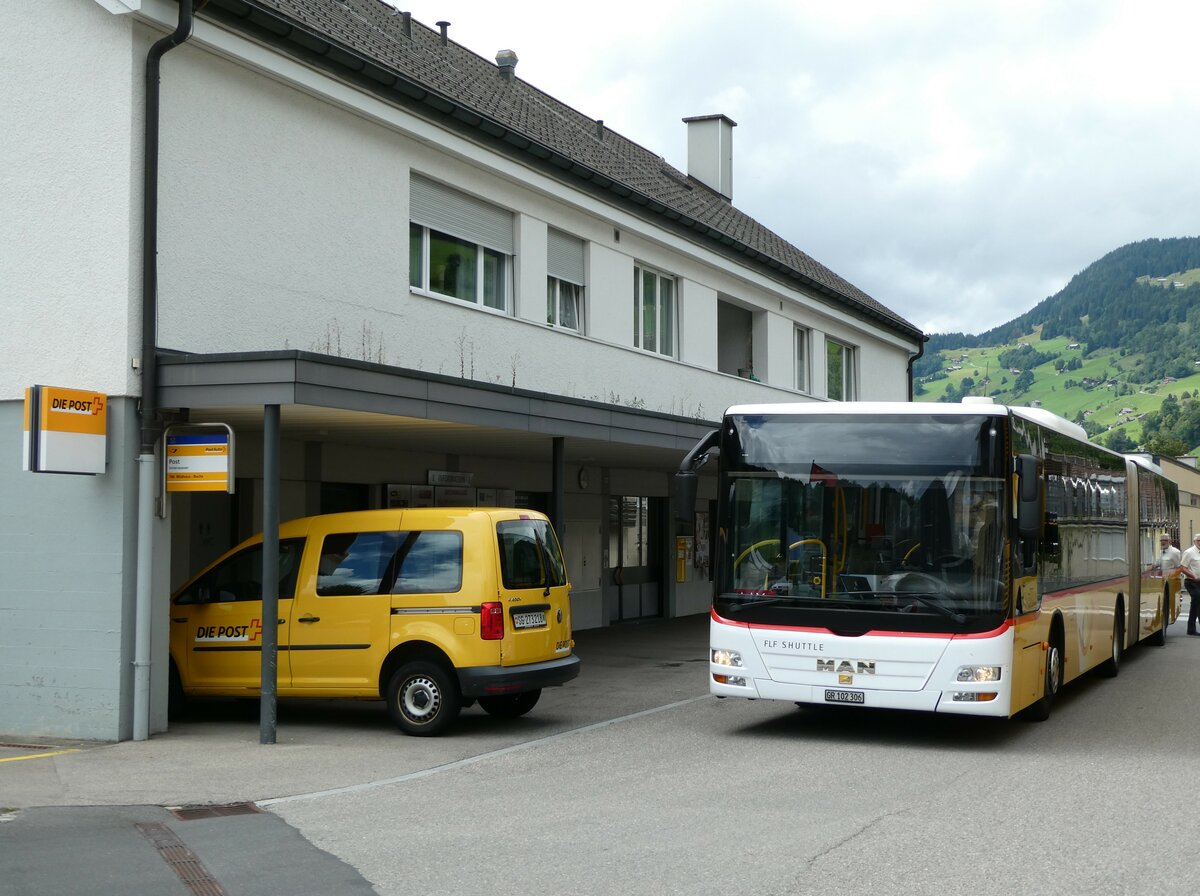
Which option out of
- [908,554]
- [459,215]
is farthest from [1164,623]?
[908,554]

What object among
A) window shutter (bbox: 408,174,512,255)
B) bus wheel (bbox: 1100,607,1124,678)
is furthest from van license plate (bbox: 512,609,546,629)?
bus wheel (bbox: 1100,607,1124,678)

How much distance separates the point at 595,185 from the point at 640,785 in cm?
1172

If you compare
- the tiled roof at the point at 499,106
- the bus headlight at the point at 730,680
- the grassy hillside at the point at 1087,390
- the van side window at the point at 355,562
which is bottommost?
the bus headlight at the point at 730,680

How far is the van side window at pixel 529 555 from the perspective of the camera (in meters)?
11.8

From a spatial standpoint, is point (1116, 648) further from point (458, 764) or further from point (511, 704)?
point (458, 764)

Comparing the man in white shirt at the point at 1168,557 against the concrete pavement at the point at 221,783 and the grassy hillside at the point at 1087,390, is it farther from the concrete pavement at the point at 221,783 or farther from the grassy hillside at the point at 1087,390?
the grassy hillside at the point at 1087,390

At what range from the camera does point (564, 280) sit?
19172mm

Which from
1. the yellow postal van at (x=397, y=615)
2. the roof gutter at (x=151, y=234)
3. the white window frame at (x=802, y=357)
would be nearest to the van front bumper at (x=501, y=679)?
the yellow postal van at (x=397, y=615)

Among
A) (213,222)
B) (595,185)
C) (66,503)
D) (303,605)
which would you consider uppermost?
(595,185)

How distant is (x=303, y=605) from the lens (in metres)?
12.1

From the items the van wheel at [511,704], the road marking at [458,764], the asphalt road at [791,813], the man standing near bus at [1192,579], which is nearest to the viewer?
the asphalt road at [791,813]

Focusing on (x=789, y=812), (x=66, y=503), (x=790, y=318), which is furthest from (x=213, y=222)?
(x=790, y=318)

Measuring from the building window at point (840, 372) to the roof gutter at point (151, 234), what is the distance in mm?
19874

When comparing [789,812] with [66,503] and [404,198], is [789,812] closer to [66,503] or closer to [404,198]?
[66,503]
